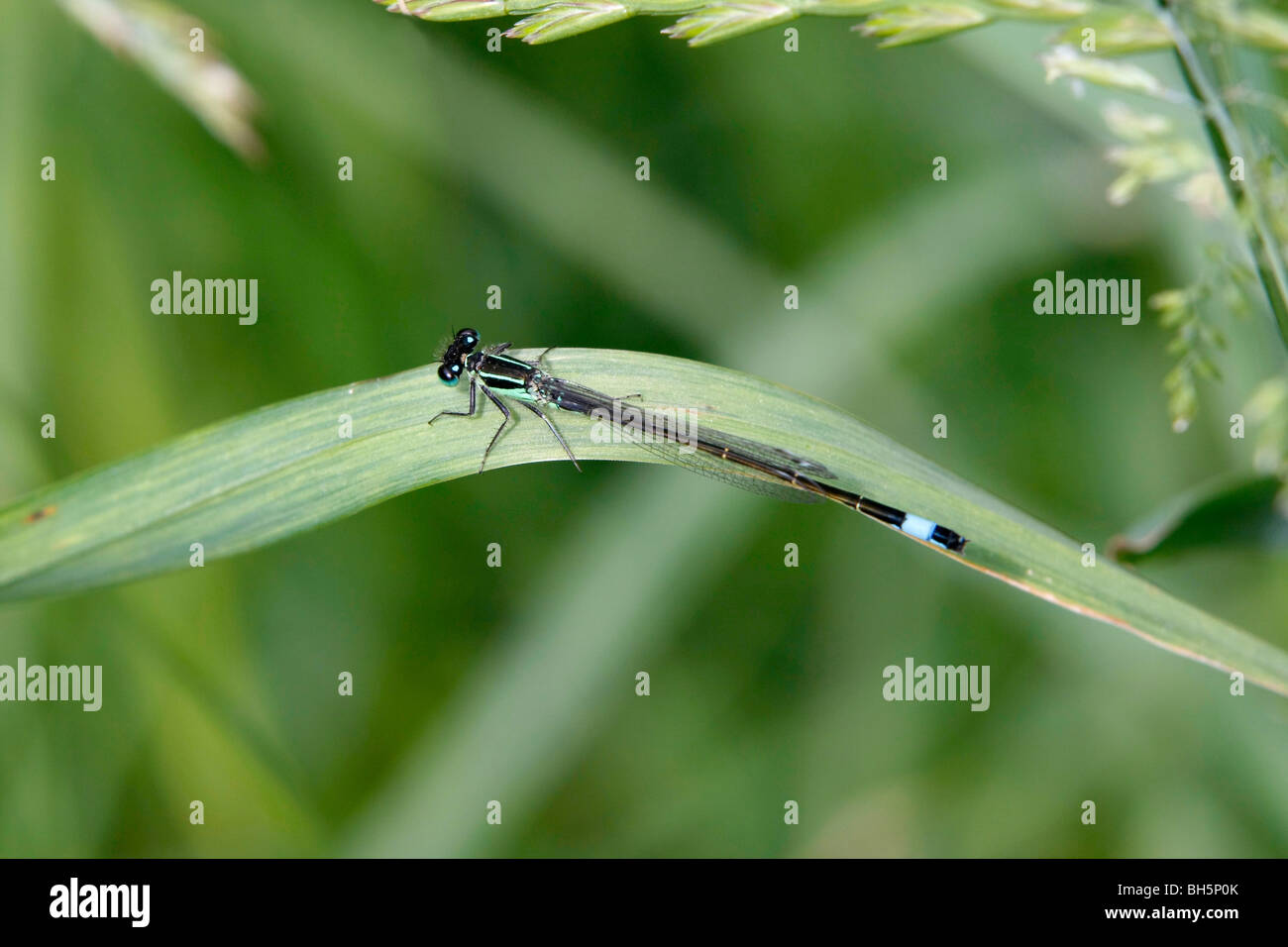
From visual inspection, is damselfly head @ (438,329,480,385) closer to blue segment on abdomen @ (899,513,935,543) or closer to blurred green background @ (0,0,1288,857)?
blurred green background @ (0,0,1288,857)

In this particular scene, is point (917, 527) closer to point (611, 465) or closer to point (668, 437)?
point (668, 437)

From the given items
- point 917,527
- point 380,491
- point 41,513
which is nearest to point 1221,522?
point 917,527

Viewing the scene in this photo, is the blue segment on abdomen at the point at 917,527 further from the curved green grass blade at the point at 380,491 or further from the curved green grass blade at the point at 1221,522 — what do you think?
the curved green grass blade at the point at 1221,522

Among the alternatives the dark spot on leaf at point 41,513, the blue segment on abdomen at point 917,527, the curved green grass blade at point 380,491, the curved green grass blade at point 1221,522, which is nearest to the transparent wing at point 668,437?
the curved green grass blade at point 380,491

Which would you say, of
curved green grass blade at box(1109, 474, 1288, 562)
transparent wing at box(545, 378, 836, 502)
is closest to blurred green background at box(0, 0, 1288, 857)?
transparent wing at box(545, 378, 836, 502)

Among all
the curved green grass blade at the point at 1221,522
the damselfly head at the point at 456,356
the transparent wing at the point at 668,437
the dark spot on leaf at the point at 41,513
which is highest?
the damselfly head at the point at 456,356
